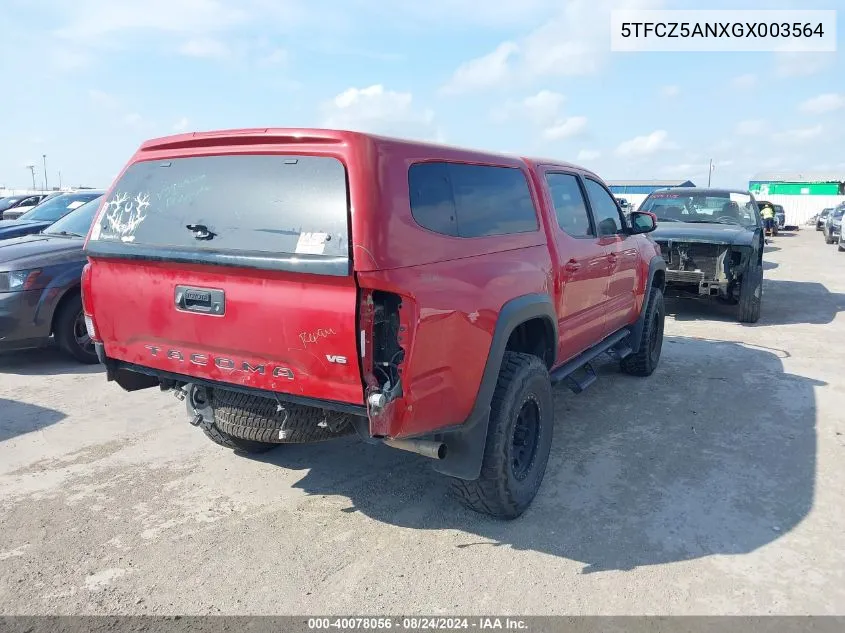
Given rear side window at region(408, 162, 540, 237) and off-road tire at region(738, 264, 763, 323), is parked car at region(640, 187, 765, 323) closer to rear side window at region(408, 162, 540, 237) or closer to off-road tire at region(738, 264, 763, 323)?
off-road tire at region(738, 264, 763, 323)

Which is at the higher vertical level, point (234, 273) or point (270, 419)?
point (234, 273)

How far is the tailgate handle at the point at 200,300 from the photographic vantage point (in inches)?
115

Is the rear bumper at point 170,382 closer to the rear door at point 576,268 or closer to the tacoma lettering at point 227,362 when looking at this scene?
the tacoma lettering at point 227,362

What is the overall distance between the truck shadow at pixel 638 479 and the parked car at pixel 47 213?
6163 mm

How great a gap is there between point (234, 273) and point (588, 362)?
294cm

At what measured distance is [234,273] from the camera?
288cm

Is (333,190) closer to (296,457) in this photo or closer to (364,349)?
(364,349)

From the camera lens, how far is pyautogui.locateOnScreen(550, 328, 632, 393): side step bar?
4.38 m

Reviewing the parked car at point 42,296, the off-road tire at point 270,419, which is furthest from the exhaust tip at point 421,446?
the parked car at point 42,296

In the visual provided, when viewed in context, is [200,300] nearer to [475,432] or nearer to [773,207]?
[475,432]

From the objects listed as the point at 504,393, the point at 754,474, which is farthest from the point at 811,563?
the point at 504,393

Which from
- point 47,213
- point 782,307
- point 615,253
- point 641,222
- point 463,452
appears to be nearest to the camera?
point 463,452

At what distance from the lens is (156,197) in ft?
10.7

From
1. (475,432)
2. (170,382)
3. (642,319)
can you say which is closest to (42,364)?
(170,382)
